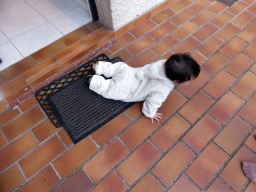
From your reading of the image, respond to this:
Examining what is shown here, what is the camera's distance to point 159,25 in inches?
90.1

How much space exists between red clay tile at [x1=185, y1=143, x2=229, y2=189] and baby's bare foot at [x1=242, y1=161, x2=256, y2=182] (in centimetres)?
14

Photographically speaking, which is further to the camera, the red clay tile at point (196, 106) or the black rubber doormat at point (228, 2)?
the black rubber doormat at point (228, 2)

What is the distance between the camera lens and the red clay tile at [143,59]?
195 cm

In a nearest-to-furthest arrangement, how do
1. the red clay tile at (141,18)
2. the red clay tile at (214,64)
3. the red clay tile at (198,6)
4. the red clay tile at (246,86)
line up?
1. the red clay tile at (246,86)
2. the red clay tile at (214,64)
3. the red clay tile at (141,18)
4. the red clay tile at (198,6)

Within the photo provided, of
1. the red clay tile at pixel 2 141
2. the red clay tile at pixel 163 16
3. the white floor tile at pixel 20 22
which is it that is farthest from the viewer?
the red clay tile at pixel 163 16

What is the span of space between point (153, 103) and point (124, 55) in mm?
813

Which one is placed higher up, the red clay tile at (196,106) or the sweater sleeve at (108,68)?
the sweater sleeve at (108,68)

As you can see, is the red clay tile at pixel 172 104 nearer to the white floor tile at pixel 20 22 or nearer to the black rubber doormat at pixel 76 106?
the black rubber doormat at pixel 76 106

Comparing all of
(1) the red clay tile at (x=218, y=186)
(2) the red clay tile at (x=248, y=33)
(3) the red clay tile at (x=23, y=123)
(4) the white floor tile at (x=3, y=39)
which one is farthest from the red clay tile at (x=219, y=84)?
(4) the white floor tile at (x=3, y=39)

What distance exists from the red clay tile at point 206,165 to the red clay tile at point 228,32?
1.42m

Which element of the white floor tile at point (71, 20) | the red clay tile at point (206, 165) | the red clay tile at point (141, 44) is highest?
the white floor tile at point (71, 20)

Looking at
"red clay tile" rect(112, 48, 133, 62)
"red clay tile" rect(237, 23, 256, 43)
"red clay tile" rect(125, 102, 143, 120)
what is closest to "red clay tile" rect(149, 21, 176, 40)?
"red clay tile" rect(112, 48, 133, 62)

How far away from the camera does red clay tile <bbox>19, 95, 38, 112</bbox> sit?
171cm

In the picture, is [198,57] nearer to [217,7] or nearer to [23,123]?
[217,7]
